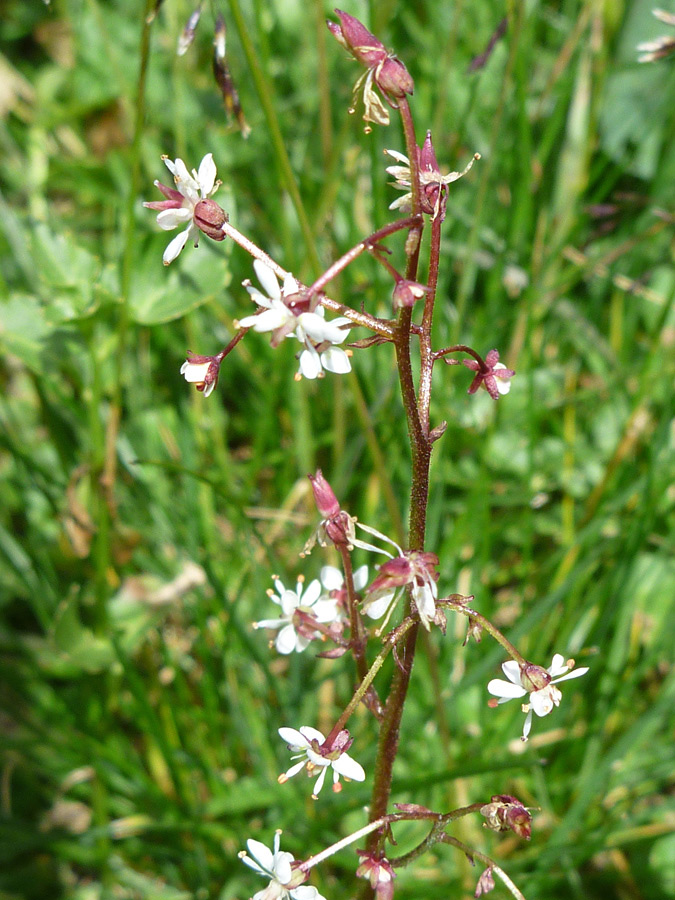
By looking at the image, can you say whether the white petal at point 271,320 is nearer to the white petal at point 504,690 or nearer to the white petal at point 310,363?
the white petal at point 310,363

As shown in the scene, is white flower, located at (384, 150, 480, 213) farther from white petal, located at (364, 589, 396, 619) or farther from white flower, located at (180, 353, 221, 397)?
white petal, located at (364, 589, 396, 619)

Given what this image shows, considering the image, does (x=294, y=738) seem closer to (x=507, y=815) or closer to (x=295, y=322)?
(x=507, y=815)

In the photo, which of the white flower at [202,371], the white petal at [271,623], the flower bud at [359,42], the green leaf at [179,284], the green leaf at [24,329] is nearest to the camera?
the flower bud at [359,42]

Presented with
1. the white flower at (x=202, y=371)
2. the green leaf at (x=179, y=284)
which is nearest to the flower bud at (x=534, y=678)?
the white flower at (x=202, y=371)

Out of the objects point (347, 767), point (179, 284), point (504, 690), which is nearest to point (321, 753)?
point (347, 767)

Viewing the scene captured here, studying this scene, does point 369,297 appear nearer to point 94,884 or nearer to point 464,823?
point 464,823
